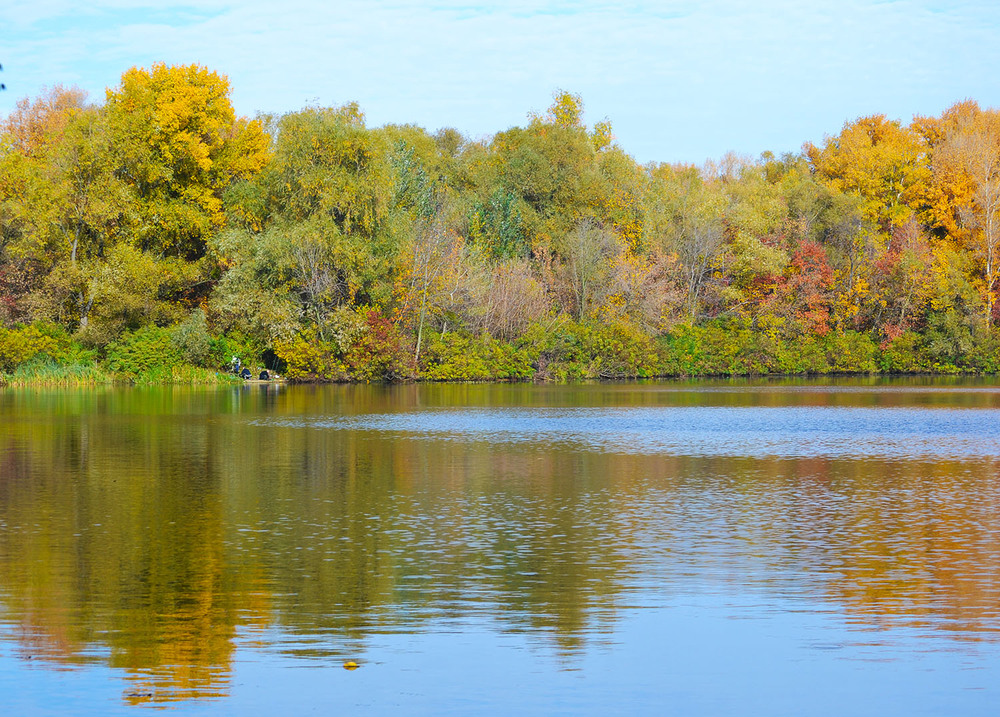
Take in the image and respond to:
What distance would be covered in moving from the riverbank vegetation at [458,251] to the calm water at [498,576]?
1176 inches

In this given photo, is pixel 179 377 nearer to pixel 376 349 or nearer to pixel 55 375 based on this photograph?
pixel 55 375

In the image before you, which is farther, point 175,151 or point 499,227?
point 499,227

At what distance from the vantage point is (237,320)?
59.2m

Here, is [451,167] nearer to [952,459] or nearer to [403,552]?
[952,459]

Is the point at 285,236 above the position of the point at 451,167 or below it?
below

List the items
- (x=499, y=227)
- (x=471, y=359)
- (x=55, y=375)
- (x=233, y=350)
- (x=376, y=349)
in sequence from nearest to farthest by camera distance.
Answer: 1. (x=55, y=375)
2. (x=376, y=349)
3. (x=233, y=350)
4. (x=471, y=359)
5. (x=499, y=227)

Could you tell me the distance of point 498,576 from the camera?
492 inches

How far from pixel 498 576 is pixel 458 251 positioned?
173 feet

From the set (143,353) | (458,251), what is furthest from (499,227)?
(143,353)

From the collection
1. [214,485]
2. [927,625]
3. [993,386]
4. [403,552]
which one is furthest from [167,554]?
[993,386]

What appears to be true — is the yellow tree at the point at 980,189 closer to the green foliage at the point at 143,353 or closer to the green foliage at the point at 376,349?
the green foliage at the point at 376,349

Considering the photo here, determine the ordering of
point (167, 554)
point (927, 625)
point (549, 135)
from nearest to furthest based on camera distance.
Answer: point (927, 625)
point (167, 554)
point (549, 135)

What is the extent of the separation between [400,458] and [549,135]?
53760 millimetres

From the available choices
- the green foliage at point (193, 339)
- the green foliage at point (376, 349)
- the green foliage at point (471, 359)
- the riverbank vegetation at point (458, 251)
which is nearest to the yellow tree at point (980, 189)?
the riverbank vegetation at point (458, 251)
